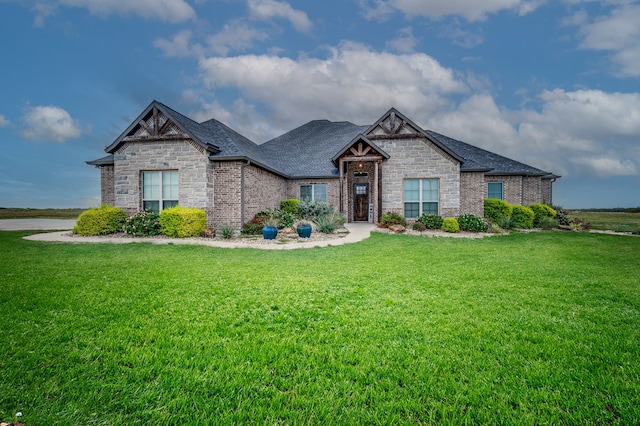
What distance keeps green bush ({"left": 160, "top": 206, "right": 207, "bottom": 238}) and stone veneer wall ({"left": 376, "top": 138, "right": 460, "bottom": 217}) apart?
400 inches

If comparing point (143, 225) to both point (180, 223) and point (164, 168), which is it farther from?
point (164, 168)

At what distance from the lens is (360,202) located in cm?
1945

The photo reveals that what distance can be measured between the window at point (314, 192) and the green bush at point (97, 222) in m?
10.3

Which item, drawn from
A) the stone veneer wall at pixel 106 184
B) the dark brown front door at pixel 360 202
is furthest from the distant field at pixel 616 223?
the stone veneer wall at pixel 106 184

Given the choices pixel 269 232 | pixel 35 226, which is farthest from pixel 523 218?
pixel 35 226

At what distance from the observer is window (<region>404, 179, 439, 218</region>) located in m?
16.8

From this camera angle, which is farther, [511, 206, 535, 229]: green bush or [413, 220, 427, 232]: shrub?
[511, 206, 535, 229]: green bush

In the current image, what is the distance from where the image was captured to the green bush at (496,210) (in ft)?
56.6

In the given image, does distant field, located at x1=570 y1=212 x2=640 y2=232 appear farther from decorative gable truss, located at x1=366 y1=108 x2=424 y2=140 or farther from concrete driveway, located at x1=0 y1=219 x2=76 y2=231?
concrete driveway, located at x1=0 y1=219 x2=76 y2=231

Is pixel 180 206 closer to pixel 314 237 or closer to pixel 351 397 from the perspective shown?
pixel 314 237

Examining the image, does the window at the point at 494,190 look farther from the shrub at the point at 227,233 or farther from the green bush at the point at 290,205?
the shrub at the point at 227,233

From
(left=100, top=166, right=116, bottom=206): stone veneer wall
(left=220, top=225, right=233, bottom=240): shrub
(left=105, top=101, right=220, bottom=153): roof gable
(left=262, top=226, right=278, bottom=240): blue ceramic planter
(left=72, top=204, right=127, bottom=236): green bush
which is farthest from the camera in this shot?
(left=100, top=166, right=116, bottom=206): stone veneer wall

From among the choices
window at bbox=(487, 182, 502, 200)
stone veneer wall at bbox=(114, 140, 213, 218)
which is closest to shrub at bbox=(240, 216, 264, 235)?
stone veneer wall at bbox=(114, 140, 213, 218)

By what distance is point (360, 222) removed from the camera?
62.2ft
